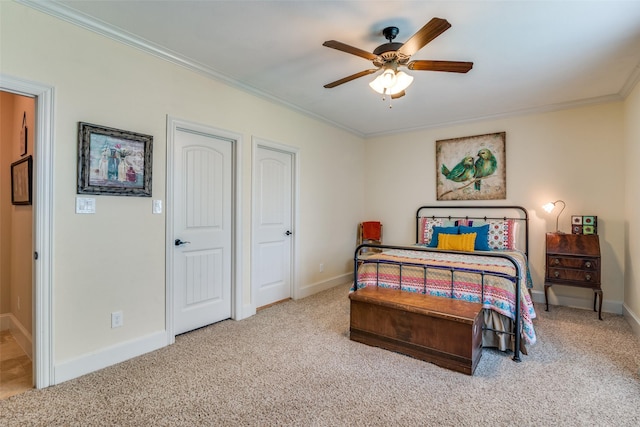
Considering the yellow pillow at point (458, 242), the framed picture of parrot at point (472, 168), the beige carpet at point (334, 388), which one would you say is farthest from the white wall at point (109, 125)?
the framed picture of parrot at point (472, 168)

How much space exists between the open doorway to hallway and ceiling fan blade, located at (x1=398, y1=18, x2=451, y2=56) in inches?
110

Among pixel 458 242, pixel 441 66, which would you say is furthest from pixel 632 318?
pixel 441 66

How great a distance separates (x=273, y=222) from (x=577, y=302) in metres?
3.96

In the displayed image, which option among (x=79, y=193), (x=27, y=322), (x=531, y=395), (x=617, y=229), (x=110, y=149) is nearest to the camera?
(x=531, y=395)

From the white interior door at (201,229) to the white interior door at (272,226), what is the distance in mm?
378

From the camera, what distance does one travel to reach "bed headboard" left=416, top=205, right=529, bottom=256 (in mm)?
4199

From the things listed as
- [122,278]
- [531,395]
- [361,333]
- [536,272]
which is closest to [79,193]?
[122,278]

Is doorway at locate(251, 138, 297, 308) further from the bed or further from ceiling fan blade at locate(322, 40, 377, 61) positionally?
ceiling fan blade at locate(322, 40, 377, 61)

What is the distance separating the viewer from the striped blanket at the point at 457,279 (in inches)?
99.8

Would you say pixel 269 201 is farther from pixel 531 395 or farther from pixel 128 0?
pixel 531 395

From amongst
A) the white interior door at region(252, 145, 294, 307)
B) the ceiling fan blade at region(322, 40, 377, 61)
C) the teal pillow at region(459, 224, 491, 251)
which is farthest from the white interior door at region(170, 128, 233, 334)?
the teal pillow at region(459, 224, 491, 251)

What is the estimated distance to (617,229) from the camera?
3639mm

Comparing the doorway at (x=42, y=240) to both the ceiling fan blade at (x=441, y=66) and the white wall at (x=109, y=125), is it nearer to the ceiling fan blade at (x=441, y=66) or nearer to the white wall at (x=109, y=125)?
the white wall at (x=109, y=125)

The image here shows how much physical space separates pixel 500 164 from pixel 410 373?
342cm
